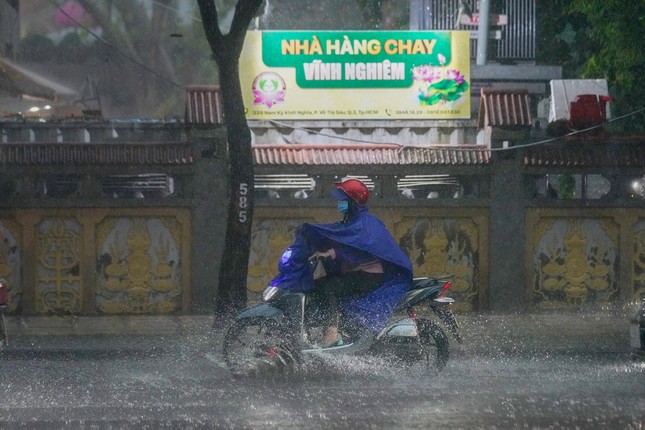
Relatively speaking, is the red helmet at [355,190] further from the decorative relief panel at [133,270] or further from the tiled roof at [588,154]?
the tiled roof at [588,154]

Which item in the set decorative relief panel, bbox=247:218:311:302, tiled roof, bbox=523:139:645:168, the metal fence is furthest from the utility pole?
decorative relief panel, bbox=247:218:311:302

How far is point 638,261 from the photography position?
629 inches

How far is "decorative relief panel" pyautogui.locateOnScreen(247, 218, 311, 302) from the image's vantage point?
15.8 m

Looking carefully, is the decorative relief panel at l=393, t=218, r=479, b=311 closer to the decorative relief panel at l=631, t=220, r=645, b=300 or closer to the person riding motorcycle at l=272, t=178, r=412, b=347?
the decorative relief panel at l=631, t=220, r=645, b=300

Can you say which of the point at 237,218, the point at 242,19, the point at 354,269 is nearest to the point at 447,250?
the point at 237,218

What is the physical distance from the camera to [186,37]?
48.3m

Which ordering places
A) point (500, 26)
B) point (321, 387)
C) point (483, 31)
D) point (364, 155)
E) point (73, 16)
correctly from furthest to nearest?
point (73, 16) < point (500, 26) < point (483, 31) < point (364, 155) < point (321, 387)

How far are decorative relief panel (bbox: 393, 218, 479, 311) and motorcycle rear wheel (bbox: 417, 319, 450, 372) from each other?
5.46 meters

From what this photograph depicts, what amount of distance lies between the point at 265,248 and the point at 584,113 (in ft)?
15.5

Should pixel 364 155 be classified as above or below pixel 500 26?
below

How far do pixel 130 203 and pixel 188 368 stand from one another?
4.78 meters

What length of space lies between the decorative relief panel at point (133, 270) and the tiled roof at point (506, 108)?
473 centimetres

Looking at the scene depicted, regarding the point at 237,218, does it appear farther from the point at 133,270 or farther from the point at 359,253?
the point at 359,253

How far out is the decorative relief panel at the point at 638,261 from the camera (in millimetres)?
15961
